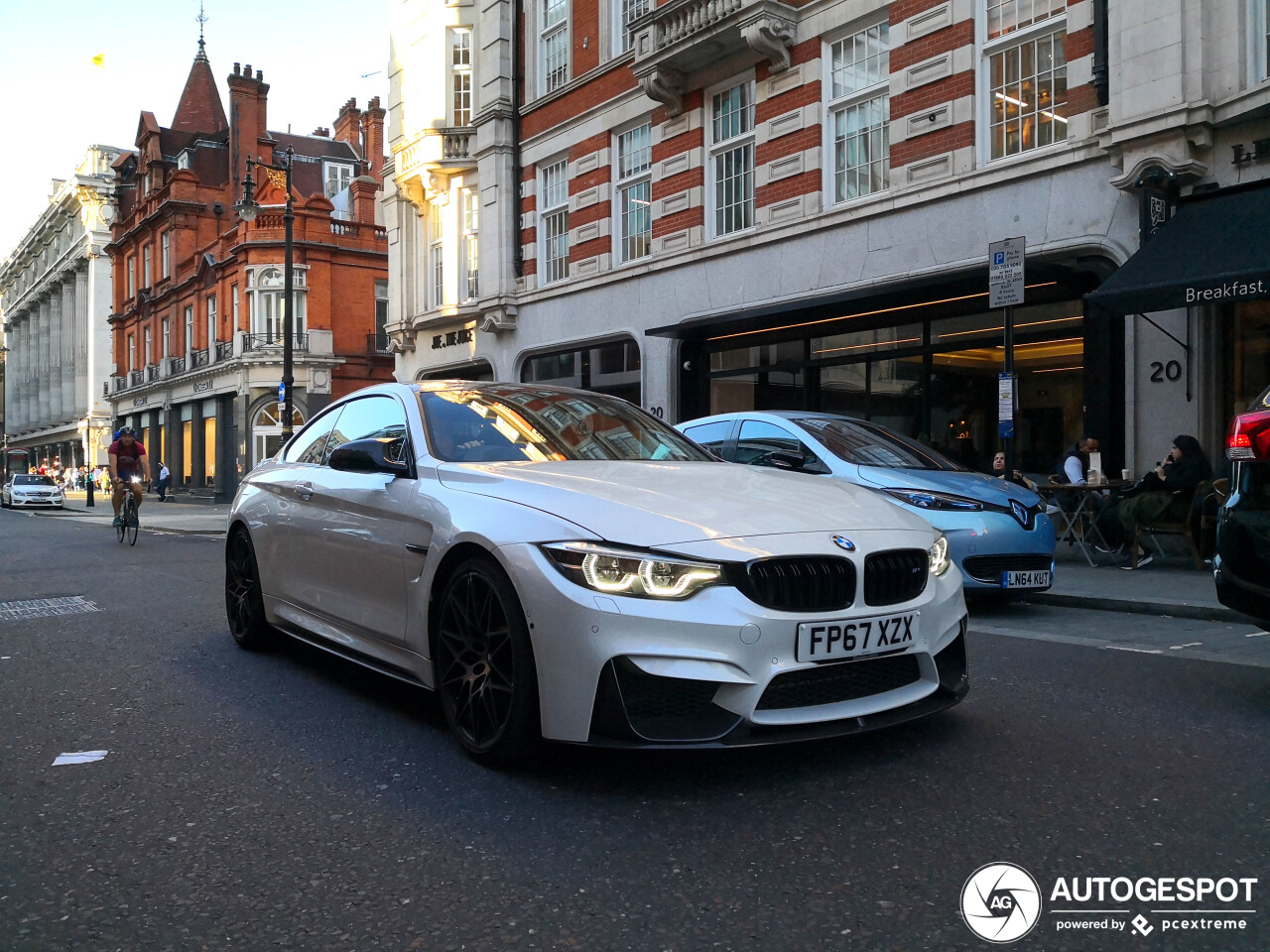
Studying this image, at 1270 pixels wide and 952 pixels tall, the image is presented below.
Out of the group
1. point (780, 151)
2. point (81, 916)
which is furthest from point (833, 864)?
point (780, 151)

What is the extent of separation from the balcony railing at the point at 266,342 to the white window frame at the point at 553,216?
67.5 feet

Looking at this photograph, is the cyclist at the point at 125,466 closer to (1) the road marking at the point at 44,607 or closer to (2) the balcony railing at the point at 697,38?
(1) the road marking at the point at 44,607

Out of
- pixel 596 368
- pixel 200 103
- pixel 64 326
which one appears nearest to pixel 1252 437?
pixel 596 368

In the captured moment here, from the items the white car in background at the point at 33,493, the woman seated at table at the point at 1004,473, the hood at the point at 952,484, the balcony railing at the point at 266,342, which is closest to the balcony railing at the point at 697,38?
the woman seated at table at the point at 1004,473

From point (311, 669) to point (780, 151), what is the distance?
1308 cm

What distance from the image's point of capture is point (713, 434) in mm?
9422

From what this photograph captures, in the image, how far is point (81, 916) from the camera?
2.73 metres

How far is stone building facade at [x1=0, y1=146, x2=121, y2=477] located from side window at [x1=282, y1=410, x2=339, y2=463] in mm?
67655

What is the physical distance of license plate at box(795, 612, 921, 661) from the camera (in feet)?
11.4

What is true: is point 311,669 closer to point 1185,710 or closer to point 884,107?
point 1185,710

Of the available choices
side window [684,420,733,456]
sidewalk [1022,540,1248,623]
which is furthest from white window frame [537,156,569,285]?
sidewalk [1022,540,1248,623]

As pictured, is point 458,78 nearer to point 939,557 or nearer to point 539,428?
point 539,428

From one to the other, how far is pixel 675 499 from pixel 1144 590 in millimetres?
Answer: 6598

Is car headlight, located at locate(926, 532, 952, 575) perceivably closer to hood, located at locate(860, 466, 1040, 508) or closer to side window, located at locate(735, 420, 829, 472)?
hood, located at locate(860, 466, 1040, 508)
